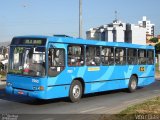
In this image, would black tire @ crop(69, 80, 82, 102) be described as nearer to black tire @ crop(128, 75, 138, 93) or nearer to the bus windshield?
the bus windshield

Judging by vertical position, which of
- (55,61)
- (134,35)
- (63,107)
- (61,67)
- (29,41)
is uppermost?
(134,35)

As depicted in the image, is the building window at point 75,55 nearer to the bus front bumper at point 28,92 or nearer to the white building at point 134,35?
the bus front bumper at point 28,92

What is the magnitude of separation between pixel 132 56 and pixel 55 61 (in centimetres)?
644

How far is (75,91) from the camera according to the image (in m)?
14.3

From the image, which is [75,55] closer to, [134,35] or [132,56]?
[132,56]

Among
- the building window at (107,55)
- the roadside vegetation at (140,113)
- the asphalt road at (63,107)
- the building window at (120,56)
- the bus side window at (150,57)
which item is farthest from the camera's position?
the bus side window at (150,57)

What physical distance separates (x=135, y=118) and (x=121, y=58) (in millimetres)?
8392

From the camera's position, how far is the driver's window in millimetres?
12997

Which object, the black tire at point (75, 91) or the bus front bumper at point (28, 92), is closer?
the bus front bumper at point (28, 92)

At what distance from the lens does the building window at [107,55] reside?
53.2ft

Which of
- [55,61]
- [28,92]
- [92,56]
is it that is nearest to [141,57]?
[92,56]

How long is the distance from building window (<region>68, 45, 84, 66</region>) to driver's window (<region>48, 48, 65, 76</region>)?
49 centimetres

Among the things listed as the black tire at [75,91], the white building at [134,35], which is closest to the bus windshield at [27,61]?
the black tire at [75,91]

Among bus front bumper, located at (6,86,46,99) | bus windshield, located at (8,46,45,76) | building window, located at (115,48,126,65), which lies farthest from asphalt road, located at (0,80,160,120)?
building window, located at (115,48,126,65)
